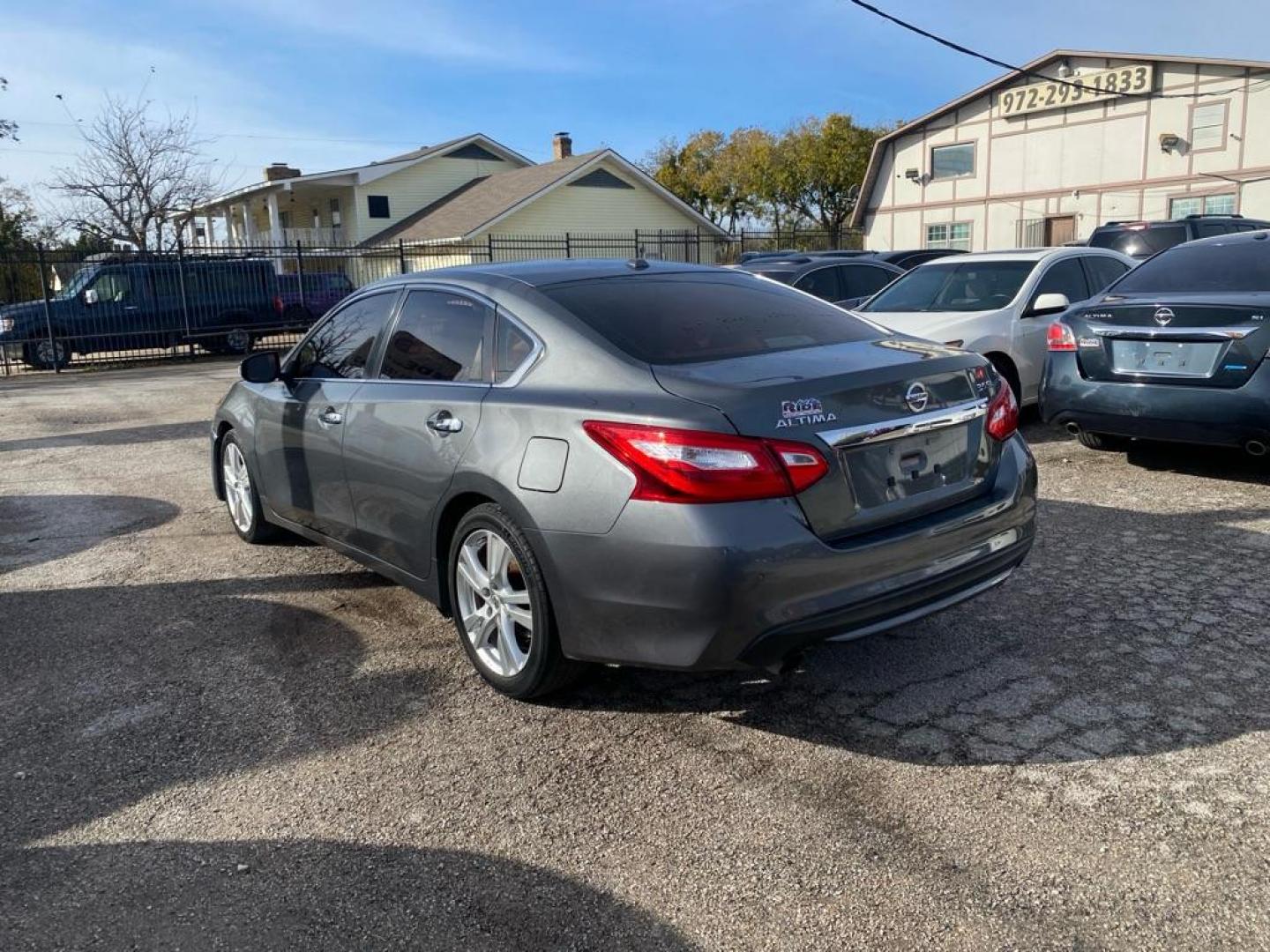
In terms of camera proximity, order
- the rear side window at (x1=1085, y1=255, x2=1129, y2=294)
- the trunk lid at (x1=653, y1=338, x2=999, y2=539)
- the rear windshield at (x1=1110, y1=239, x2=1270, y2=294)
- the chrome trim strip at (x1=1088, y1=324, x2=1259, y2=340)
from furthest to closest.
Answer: the rear side window at (x1=1085, y1=255, x2=1129, y2=294) → the rear windshield at (x1=1110, y1=239, x2=1270, y2=294) → the chrome trim strip at (x1=1088, y1=324, x2=1259, y2=340) → the trunk lid at (x1=653, y1=338, x2=999, y2=539)

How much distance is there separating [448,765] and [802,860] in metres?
1.21

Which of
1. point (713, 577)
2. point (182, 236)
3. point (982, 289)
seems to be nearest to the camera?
point (713, 577)

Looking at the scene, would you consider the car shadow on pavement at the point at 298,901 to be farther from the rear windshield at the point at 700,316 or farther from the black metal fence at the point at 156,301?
the black metal fence at the point at 156,301

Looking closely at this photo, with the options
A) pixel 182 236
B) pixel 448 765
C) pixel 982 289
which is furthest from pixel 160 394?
pixel 182 236

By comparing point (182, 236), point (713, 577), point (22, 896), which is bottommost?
point (22, 896)

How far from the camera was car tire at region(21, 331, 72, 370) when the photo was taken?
18.7m

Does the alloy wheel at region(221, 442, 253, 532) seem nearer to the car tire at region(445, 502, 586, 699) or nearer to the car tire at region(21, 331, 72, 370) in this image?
the car tire at region(445, 502, 586, 699)

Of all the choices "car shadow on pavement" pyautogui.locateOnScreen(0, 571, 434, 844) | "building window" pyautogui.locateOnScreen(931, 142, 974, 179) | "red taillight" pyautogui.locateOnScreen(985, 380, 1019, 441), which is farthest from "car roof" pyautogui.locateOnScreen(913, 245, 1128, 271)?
"building window" pyautogui.locateOnScreen(931, 142, 974, 179)

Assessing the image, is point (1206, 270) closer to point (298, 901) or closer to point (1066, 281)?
point (1066, 281)

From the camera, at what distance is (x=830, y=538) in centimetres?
310

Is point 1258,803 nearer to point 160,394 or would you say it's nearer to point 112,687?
point 112,687

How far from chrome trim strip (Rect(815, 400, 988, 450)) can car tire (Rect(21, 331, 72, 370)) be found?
19.1 m

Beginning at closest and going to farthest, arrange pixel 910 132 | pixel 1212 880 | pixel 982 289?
1. pixel 1212 880
2. pixel 982 289
3. pixel 910 132

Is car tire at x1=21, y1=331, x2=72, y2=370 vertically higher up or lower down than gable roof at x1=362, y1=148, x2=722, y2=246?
lower down
